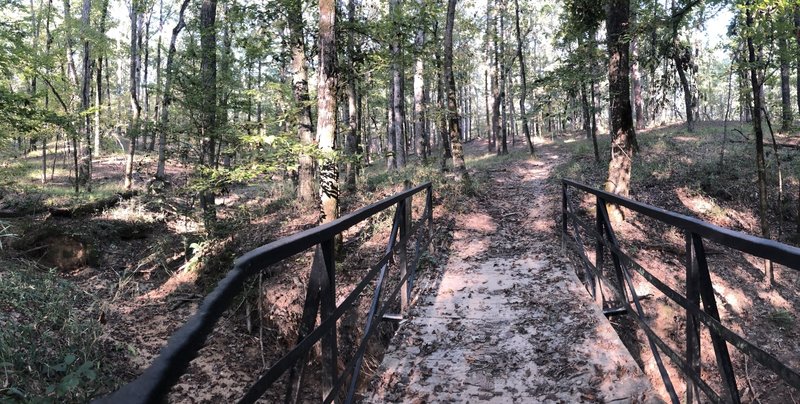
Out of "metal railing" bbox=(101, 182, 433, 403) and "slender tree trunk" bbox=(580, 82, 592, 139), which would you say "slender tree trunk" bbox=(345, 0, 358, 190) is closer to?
"metal railing" bbox=(101, 182, 433, 403)

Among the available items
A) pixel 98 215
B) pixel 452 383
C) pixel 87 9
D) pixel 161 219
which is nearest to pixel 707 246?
pixel 452 383

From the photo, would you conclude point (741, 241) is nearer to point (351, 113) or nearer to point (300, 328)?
point (300, 328)

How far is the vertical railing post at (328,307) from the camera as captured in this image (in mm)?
2305

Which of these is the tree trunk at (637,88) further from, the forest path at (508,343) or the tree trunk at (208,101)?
the forest path at (508,343)

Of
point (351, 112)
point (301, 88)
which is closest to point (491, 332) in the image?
point (301, 88)

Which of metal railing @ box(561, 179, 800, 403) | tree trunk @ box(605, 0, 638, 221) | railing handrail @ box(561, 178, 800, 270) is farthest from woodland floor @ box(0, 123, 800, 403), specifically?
railing handrail @ box(561, 178, 800, 270)

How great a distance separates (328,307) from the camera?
2326 millimetres

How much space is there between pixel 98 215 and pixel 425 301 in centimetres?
1032

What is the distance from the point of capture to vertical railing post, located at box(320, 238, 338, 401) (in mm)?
2305

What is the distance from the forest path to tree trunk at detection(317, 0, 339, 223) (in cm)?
201

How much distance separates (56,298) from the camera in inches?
203

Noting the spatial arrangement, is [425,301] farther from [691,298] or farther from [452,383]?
[691,298]

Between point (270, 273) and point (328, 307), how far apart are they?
5.97 metres

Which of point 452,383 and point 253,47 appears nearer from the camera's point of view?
point 452,383
